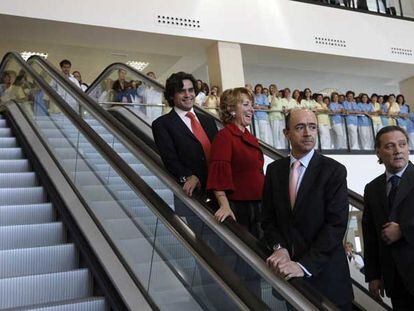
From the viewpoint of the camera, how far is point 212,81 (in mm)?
11953

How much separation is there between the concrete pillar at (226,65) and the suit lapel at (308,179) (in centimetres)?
939

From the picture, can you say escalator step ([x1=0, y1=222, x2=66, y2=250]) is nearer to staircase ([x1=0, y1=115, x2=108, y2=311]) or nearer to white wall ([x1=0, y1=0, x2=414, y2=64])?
staircase ([x1=0, y1=115, x2=108, y2=311])

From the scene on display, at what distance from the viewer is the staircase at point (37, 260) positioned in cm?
297

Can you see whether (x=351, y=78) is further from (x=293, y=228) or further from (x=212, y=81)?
(x=293, y=228)

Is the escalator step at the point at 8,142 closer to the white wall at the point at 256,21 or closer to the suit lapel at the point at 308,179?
the suit lapel at the point at 308,179

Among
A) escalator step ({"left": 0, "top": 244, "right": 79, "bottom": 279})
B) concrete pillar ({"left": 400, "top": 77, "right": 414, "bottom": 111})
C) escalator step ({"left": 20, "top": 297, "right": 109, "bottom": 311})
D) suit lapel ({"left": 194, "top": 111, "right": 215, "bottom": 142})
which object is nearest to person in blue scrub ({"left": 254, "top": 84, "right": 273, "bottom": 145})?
suit lapel ({"left": 194, "top": 111, "right": 215, "bottom": 142})

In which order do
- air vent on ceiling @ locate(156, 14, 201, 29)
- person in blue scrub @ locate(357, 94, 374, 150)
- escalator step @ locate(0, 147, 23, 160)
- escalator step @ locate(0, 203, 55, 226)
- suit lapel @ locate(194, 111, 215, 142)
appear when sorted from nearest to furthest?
suit lapel @ locate(194, 111, 215, 142)
escalator step @ locate(0, 203, 55, 226)
escalator step @ locate(0, 147, 23, 160)
person in blue scrub @ locate(357, 94, 374, 150)
air vent on ceiling @ locate(156, 14, 201, 29)

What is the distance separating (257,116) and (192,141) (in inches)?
252

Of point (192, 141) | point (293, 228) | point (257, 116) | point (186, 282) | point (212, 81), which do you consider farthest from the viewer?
point (212, 81)

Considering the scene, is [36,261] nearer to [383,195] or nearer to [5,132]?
[383,195]

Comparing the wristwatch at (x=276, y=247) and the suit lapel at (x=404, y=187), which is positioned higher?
the suit lapel at (x=404, y=187)

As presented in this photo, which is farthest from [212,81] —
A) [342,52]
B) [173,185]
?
[173,185]

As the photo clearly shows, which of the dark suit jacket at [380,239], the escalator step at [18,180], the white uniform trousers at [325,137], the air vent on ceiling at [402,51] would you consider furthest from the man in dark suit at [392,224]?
the air vent on ceiling at [402,51]

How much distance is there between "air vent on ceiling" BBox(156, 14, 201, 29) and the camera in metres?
11.0
